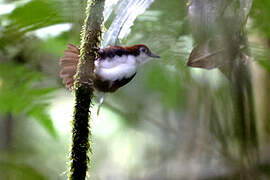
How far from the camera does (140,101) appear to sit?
234cm

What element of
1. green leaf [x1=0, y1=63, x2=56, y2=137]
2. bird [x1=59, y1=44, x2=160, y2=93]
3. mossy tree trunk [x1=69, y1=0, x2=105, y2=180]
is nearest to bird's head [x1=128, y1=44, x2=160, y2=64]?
bird [x1=59, y1=44, x2=160, y2=93]

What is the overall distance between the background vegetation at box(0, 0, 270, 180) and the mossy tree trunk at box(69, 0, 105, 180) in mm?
100

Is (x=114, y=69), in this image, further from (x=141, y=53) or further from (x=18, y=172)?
(x=18, y=172)

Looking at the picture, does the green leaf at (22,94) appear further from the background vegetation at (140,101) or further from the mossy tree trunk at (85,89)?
the mossy tree trunk at (85,89)

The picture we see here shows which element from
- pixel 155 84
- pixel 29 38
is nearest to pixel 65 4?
pixel 29 38

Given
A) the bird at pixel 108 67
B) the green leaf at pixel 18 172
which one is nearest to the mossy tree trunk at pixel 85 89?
the bird at pixel 108 67

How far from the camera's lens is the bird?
1.77ft

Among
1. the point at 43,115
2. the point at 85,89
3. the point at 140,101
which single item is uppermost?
the point at 85,89

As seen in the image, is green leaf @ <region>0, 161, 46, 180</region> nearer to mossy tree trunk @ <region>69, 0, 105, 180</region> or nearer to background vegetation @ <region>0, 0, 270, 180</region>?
background vegetation @ <region>0, 0, 270, 180</region>

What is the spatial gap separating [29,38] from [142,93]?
1141 mm

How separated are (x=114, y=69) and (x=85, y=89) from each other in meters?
0.08

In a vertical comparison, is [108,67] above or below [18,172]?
above

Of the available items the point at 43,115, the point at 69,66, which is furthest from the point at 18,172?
the point at 69,66

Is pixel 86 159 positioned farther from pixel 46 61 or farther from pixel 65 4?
pixel 46 61
